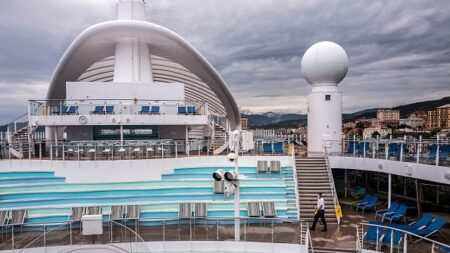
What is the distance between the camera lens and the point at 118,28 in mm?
21938

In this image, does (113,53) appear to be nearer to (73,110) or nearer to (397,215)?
(73,110)

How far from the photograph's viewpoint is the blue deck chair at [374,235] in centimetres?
994

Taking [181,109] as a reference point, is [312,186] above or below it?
below

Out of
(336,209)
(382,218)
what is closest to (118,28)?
(336,209)

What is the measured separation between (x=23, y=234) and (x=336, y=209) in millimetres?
10406

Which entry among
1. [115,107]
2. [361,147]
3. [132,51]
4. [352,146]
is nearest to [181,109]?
[115,107]

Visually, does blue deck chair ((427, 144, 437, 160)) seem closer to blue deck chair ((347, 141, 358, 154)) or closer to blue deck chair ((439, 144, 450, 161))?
blue deck chair ((439, 144, 450, 161))

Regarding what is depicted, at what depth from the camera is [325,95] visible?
69.2ft

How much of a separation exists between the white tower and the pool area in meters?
6.51

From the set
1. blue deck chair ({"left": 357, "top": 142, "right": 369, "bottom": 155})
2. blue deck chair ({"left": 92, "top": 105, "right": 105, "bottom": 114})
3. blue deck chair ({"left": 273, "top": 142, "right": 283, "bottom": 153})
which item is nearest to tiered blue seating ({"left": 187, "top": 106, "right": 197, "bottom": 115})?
blue deck chair ({"left": 92, "top": 105, "right": 105, "bottom": 114})

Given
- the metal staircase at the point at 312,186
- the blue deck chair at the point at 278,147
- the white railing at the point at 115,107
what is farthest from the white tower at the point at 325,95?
the white railing at the point at 115,107

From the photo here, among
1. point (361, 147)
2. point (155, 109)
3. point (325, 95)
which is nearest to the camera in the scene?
point (361, 147)

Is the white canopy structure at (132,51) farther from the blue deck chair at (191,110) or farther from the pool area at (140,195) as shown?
the pool area at (140,195)

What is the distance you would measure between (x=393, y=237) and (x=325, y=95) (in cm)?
1244
